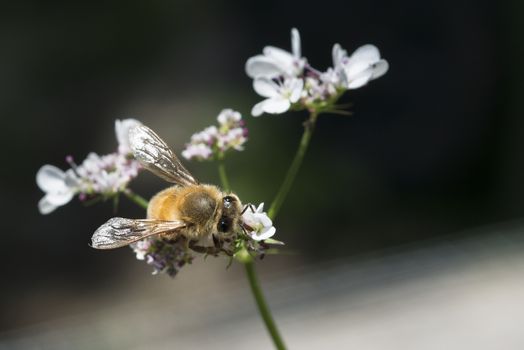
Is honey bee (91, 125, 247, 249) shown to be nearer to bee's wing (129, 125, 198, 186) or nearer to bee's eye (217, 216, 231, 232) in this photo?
bee's eye (217, 216, 231, 232)

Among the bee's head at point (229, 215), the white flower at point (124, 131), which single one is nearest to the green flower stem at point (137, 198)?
the white flower at point (124, 131)

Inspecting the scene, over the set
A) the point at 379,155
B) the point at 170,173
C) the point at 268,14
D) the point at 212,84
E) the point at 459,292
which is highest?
the point at 268,14

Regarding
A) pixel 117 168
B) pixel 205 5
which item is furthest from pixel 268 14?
pixel 117 168

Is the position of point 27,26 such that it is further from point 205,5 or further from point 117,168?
point 117,168

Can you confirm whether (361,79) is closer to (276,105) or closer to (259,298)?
(276,105)

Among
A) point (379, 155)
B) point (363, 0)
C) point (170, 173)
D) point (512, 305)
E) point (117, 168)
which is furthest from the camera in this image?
point (363, 0)

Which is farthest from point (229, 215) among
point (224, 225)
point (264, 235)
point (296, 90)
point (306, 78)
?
point (306, 78)

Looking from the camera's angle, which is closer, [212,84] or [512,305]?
[512,305]
